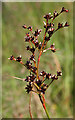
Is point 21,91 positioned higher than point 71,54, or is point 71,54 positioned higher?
point 71,54

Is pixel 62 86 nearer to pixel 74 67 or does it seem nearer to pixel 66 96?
pixel 66 96

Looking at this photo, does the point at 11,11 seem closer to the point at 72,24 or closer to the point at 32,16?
the point at 32,16

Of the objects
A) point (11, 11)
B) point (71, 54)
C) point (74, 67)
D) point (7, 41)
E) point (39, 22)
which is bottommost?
point (74, 67)

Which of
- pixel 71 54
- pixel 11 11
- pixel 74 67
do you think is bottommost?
pixel 74 67

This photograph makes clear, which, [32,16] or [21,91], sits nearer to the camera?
[21,91]

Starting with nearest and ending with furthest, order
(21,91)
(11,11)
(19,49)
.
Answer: (21,91)
(19,49)
(11,11)

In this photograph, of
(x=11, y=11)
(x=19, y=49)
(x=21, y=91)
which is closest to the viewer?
(x=21, y=91)

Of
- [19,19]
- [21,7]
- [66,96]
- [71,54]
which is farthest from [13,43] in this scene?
[66,96]

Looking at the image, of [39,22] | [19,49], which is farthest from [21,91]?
[39,22]

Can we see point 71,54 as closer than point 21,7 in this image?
Yes
